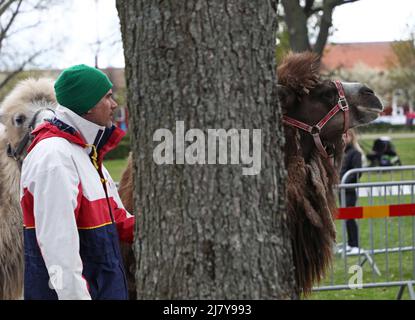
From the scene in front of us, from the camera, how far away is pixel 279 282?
260cm

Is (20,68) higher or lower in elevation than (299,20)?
higher

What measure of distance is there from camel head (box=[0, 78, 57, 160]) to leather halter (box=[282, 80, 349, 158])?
65.3 inches

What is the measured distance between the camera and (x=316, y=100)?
462 centimetres

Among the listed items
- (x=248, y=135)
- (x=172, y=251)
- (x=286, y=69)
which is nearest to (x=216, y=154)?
(x=248, y=135)

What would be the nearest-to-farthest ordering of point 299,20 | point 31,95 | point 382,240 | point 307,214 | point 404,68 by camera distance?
point 307,214 → point 31,95 → point 382,240 → point 299,20 → point 404,68

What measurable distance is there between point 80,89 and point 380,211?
4.39 m

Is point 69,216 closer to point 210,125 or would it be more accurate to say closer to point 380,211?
point 210,125

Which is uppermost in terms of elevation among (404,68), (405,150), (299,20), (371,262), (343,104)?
(404,68)

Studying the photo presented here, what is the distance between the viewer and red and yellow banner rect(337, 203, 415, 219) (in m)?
7.09

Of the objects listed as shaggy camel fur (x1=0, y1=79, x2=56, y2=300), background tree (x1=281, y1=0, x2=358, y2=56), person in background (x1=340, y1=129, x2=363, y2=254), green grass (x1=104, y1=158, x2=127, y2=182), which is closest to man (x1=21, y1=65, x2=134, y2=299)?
shaggy camel fur (x1=0, y1=79, x2=56, y2=300)

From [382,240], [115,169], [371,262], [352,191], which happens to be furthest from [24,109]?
[115,169]

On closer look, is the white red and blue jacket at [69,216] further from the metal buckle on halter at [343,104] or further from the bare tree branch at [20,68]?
the bare tree branch at [20,68]

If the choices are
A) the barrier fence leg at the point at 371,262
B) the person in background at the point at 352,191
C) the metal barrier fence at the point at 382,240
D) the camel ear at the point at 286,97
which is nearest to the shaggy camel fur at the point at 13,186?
the camel ear at the point at 286,97
